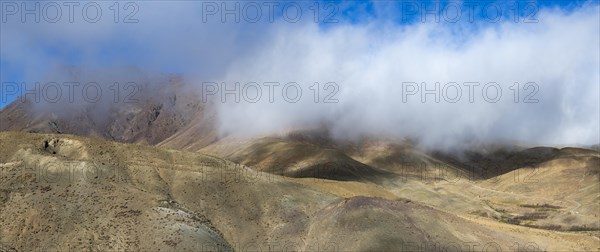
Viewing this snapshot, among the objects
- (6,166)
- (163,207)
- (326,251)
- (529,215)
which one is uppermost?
(6,166)

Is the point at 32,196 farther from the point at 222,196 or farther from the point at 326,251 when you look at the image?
the point at 326,251

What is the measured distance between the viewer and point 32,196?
68.0 meters

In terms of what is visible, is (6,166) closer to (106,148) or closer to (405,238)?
(106,148)

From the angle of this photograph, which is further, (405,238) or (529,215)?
(529,215)

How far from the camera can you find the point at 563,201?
174 metres

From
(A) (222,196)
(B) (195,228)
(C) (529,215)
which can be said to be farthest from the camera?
(C) (529,215)

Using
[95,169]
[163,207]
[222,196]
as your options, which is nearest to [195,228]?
[163,207]

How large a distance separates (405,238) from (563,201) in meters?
126

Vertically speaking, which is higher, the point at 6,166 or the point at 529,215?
the point at 6,166

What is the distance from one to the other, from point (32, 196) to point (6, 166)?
8.36 m

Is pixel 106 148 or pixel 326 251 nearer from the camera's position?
pixel 326 251

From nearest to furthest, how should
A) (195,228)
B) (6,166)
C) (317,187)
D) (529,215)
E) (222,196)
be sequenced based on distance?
(195,228) < (6,166) < (222,196) < (317,187) < (529,215)

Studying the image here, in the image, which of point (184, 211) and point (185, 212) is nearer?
point (185, 212)

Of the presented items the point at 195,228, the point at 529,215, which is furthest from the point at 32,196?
the point at 529,215
